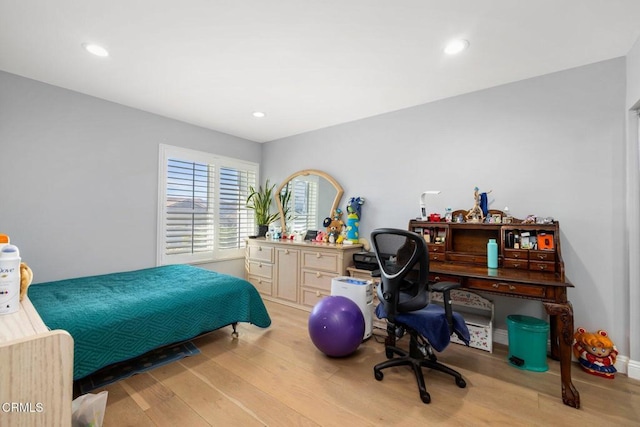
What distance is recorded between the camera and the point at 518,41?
2078 millimetres

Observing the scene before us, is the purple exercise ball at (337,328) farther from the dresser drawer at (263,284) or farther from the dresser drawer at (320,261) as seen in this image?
the dresser drawer at (263,284)

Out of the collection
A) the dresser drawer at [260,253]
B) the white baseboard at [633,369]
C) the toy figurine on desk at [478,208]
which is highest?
the toy figurine on desk at [478,208]

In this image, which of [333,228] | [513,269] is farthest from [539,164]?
[333,228]

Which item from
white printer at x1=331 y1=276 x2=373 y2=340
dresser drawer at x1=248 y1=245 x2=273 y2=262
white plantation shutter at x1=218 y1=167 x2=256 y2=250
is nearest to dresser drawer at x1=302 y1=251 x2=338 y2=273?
white printer at x1=331 y1=276 x2=373 y2=340

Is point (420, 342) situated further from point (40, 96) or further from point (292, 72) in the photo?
point (40, 96)

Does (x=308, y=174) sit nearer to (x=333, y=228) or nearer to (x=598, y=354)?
(x=333, y=228)

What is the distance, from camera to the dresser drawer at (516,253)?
240 cm

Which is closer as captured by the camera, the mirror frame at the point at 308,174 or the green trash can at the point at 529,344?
the green trash can at the point at 529,344

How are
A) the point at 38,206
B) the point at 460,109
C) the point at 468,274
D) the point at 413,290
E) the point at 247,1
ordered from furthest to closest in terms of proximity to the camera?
the point at 460,109, the point at 38,206, the point at 468,274, the point at 413,290, the point at 247,1

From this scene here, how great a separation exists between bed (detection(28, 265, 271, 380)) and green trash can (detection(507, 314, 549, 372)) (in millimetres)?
2226

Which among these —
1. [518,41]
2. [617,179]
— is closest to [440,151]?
[518,41]

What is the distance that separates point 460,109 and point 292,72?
5.93 ft

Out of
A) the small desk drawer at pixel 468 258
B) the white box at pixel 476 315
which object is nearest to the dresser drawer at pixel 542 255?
the small desk drawer at pixel 468 258

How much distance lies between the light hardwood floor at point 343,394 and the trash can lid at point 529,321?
0.36 meters
